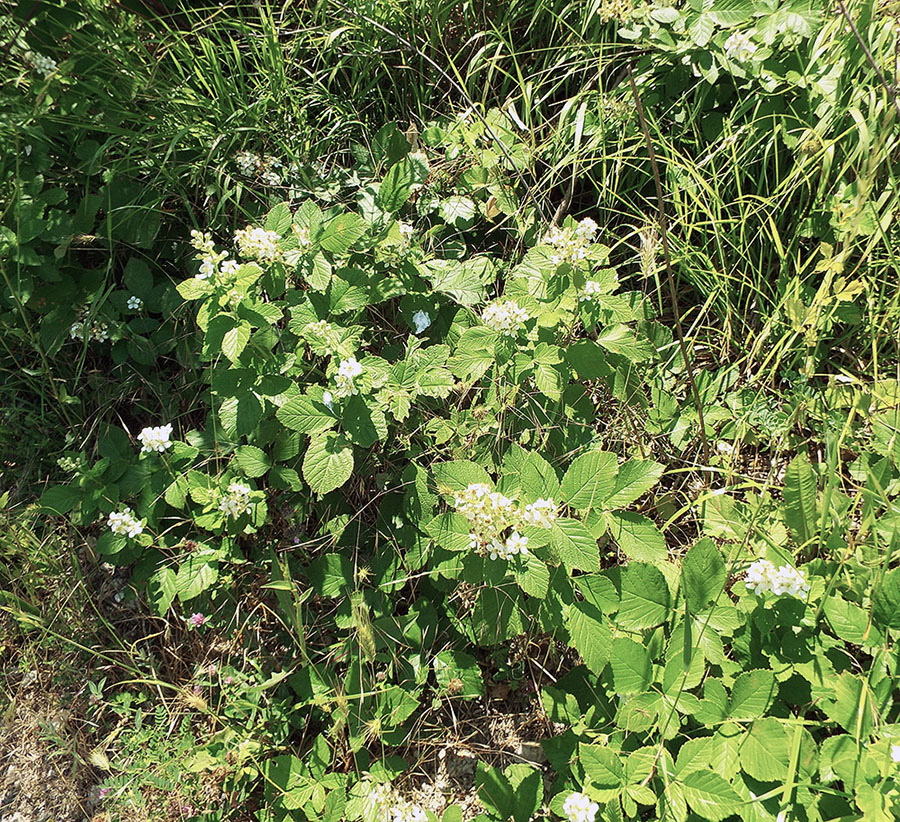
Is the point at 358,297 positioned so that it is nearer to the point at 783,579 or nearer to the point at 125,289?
the point at 125,289

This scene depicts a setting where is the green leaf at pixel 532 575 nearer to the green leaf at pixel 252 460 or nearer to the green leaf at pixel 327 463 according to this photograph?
the green leaf at pixel 327 463

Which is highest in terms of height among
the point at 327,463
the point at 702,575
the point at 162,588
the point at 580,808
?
the point at 702,575

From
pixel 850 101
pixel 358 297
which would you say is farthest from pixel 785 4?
pixel 358 297

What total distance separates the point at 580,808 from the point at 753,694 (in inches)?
18.8

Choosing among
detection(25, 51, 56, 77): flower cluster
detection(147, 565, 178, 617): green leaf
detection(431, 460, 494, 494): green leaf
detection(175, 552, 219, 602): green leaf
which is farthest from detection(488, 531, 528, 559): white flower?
detection(25, 51, 56, 77): flower cluster

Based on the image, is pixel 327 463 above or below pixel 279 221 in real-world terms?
below

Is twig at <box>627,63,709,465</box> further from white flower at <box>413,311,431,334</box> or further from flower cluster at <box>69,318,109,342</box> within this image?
flower cluster at <box>69,318,109,342</box>

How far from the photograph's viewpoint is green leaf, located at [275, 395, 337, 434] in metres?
1.76

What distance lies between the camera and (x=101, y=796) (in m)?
2.08

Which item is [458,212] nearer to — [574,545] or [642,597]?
[574,545]

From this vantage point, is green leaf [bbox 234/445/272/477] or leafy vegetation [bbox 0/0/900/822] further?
green leaf [bbox 234/445/272/477]

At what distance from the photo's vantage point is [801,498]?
1688mm

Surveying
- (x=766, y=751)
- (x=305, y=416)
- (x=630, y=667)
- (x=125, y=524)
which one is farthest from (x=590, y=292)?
(x=125, y=524)

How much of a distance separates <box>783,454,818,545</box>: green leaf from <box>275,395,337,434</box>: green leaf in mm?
1222
